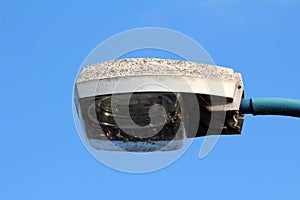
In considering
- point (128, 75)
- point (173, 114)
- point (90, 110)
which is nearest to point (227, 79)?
point (173, 114)

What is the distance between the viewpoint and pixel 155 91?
2625mm

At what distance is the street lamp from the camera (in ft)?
8.60

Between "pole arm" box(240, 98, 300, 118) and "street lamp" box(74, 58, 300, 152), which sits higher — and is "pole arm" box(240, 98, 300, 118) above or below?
above

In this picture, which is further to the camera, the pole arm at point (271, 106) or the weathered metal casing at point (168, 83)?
the pole arm at point (271, 106)

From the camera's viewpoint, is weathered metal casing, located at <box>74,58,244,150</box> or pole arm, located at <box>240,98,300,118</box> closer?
weathered metal casing, located at <box>74,58,244,150</box>

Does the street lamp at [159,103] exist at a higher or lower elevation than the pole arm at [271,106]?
lower

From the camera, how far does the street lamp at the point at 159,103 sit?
8.60 feet

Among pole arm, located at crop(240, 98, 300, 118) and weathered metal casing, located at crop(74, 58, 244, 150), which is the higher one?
pole arm, located at crop(240, 98, 300, 118)

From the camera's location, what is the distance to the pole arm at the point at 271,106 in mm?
2715

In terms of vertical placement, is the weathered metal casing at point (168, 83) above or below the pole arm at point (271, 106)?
below

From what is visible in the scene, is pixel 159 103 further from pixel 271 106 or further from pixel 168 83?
pixel 271 106

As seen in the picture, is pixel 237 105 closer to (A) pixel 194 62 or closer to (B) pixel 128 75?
(A) pixel 194 62

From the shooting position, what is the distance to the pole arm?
271cm

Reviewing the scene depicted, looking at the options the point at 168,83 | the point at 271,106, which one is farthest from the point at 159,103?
the point at 271,106
